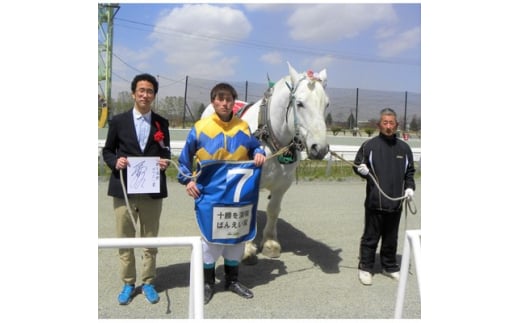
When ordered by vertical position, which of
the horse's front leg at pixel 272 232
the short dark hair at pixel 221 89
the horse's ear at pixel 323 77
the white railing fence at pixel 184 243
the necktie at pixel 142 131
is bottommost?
the horse's front leg at pixel 272 232

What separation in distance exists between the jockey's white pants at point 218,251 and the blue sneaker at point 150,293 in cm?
53

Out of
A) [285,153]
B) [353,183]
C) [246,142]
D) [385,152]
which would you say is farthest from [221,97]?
[353,183]

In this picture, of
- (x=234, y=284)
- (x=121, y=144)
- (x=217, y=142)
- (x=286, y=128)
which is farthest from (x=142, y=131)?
(x=234, y=284)

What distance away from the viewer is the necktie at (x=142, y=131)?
3.12 m

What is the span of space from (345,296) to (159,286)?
180cm

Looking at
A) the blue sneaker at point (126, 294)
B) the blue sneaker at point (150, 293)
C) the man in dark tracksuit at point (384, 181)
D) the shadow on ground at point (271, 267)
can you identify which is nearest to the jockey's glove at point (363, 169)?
the man in dark tracksuit at point (384, 181)

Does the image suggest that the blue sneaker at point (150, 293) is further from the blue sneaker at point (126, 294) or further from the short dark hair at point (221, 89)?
the short dark hair at point (221, 89)

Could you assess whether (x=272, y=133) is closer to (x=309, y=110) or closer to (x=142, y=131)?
(x=309, y=110)

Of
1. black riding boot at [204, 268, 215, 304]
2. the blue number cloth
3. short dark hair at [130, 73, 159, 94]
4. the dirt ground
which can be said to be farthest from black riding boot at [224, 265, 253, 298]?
short dark hair at [130, 73, 159, 94]

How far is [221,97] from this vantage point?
10.0ft

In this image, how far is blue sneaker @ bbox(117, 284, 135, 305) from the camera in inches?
124

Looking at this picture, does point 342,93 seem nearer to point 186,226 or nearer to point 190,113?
point 190,113

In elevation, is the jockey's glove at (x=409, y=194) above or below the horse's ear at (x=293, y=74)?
below

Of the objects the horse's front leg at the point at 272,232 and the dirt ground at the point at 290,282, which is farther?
the horse's front leg at the point at 272,232
